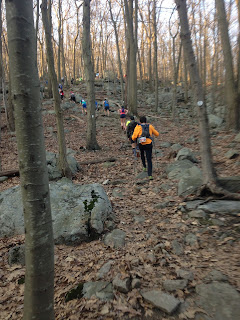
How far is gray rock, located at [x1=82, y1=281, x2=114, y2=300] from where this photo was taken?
2.66 m

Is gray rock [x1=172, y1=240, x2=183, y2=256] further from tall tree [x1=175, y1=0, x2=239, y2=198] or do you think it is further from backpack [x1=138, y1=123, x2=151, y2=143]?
backpack [x1=138, y1=123, x2=151, y2=143]

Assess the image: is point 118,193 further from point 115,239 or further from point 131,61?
point 131,61

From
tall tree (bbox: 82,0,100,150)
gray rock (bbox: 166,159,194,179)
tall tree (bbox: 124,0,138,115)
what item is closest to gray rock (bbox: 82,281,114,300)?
gray rock (bbox: 166,159,194,179)

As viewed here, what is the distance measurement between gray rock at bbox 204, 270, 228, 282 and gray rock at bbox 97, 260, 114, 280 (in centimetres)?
136

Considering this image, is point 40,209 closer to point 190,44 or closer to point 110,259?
point 110,259

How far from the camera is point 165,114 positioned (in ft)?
69.1

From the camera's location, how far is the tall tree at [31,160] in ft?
5.28

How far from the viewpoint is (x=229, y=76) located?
911 centimetres

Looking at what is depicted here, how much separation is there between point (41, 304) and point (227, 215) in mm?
3337

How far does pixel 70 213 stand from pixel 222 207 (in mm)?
3028

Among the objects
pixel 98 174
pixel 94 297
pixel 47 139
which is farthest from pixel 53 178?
pixel 47 139

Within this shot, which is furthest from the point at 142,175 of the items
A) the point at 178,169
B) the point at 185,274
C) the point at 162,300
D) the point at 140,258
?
the point at 162,300

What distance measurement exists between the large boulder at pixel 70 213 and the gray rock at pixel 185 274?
1.69 meters

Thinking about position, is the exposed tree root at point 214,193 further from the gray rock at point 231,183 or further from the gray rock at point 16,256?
the gray rock at point 16,256
